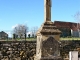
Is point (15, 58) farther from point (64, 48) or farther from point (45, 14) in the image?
point (45, 14)

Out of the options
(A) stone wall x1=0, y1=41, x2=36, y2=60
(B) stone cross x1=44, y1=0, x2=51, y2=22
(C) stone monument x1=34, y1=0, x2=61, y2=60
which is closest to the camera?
(C) stone monument x1=34, y1=0, x2=61, y2=60

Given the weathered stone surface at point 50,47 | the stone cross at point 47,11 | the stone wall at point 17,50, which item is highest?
the stone cross at point 47,11

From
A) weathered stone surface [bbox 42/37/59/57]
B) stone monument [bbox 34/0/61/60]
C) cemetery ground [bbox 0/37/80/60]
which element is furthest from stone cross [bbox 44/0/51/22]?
cemetery ground [bbox 0/37/80/60]

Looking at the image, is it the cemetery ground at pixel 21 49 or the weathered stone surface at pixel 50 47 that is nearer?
the weathered stone surface at pixel 50 47

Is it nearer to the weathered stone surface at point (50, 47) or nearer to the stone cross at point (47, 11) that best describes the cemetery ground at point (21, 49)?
the weathered stone surface at point (50, 47)

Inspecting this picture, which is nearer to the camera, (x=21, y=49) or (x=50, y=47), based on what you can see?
(x=50, y=47)

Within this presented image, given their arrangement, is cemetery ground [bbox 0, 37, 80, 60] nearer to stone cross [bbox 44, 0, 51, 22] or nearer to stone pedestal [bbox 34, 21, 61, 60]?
stone pedestal [bbox 34, 21, 61, 60]

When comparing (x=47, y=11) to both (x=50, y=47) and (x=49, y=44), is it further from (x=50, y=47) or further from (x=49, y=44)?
(x=50, y=47)

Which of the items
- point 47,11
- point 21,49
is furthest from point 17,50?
point 47,11

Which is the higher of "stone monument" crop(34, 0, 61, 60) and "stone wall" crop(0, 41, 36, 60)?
"stone monument" crop(34, 0, 61, 60)

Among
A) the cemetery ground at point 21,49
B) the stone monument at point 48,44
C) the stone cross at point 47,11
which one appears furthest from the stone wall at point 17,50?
the stone cross at point 47,11

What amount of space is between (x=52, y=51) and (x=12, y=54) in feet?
21.2

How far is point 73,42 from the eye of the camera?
1992 centimetres

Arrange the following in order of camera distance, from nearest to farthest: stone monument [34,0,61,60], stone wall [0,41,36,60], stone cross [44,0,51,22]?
stone monument [34,0,61,60]
stone cross [44,0,51,22]
stone wall [0,41,36,60]
